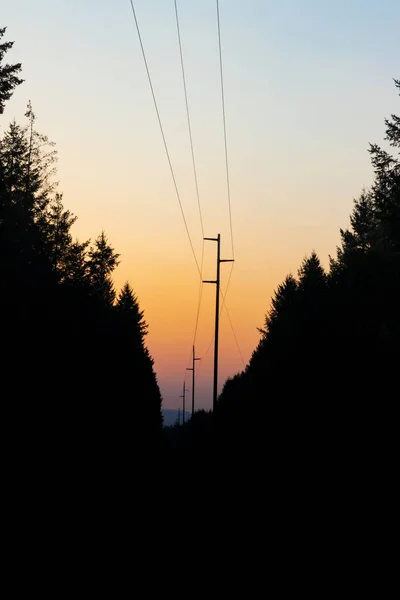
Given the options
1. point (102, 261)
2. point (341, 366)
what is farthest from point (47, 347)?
point (102, 261)

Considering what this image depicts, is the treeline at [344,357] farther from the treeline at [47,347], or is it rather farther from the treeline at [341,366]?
the treeline at [47,347]

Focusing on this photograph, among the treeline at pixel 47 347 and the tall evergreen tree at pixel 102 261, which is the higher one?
the tall evergreen tree at pixel 102 261

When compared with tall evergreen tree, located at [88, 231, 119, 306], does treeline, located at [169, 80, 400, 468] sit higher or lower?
lower

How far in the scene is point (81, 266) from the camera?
69.8 metres

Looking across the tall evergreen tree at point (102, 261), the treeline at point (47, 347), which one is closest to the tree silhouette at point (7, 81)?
the treeline at point (47, 347)

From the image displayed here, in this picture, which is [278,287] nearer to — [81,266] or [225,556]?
[81,266]

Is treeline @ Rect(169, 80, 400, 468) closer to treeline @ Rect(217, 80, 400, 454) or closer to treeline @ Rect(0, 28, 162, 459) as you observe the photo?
treeline @ Rect(217, 80, 400, 454)

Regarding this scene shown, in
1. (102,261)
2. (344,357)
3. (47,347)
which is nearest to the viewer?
(47,347)

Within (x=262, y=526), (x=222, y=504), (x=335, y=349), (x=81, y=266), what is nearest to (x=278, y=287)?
(x=81, y=266)

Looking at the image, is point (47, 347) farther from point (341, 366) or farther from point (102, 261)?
point (102, 261)

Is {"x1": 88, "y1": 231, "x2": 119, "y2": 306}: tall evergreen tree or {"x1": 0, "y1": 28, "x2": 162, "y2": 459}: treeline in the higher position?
{"x1": 88, "y1": 231, "x2": 119, "y2": 306}: tall evergreen tree

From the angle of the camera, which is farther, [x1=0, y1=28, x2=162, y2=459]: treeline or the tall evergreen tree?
the tall evergreen tree

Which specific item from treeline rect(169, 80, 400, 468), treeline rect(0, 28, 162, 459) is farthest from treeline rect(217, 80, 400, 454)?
treeline rect(0, 28, 162, 459)

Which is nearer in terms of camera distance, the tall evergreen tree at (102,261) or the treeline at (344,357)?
the treeline at (344,357)
